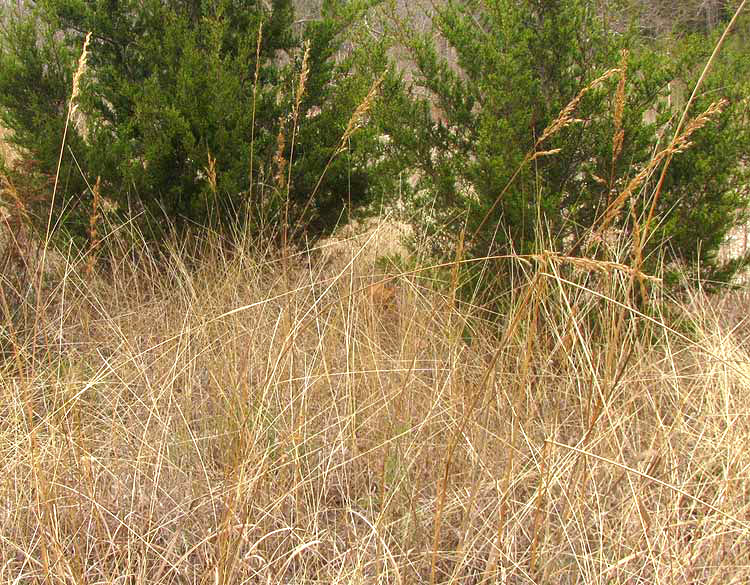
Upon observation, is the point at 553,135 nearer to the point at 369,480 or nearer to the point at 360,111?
the point at 360,111

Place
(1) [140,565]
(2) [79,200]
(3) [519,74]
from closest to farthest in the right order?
1. (1) [140,565]
2. (3) [519,74]
3. (2) [79,200]

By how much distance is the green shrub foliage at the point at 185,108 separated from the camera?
364 cm

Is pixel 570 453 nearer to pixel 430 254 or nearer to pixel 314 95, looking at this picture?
pixel 430 254

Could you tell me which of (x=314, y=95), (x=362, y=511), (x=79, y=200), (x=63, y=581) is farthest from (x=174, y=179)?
(x=63, y=581)

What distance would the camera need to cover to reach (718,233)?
3205mm

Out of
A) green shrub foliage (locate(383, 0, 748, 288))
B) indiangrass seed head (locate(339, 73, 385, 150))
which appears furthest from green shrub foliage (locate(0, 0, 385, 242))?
indiangrass seed head (locate(339, 73, 385, 150))

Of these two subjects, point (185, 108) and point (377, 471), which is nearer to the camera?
point (377, 471)

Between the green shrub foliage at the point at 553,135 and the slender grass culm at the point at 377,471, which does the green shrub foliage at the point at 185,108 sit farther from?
the slender grass culm at the point at 377,471

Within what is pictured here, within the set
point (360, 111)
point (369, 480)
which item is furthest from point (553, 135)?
point (369, 480)

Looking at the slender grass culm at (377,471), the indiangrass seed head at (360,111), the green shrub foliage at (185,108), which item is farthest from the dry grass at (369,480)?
the green shrub foliage at (185,108)

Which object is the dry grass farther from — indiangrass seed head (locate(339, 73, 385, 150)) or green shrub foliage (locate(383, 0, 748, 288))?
green shrub foliage (locate(383, 0, 748, 288))

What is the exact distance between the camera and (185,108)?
11.9ft

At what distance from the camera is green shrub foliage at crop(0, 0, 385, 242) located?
364 cm

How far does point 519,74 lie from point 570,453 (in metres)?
1.67
